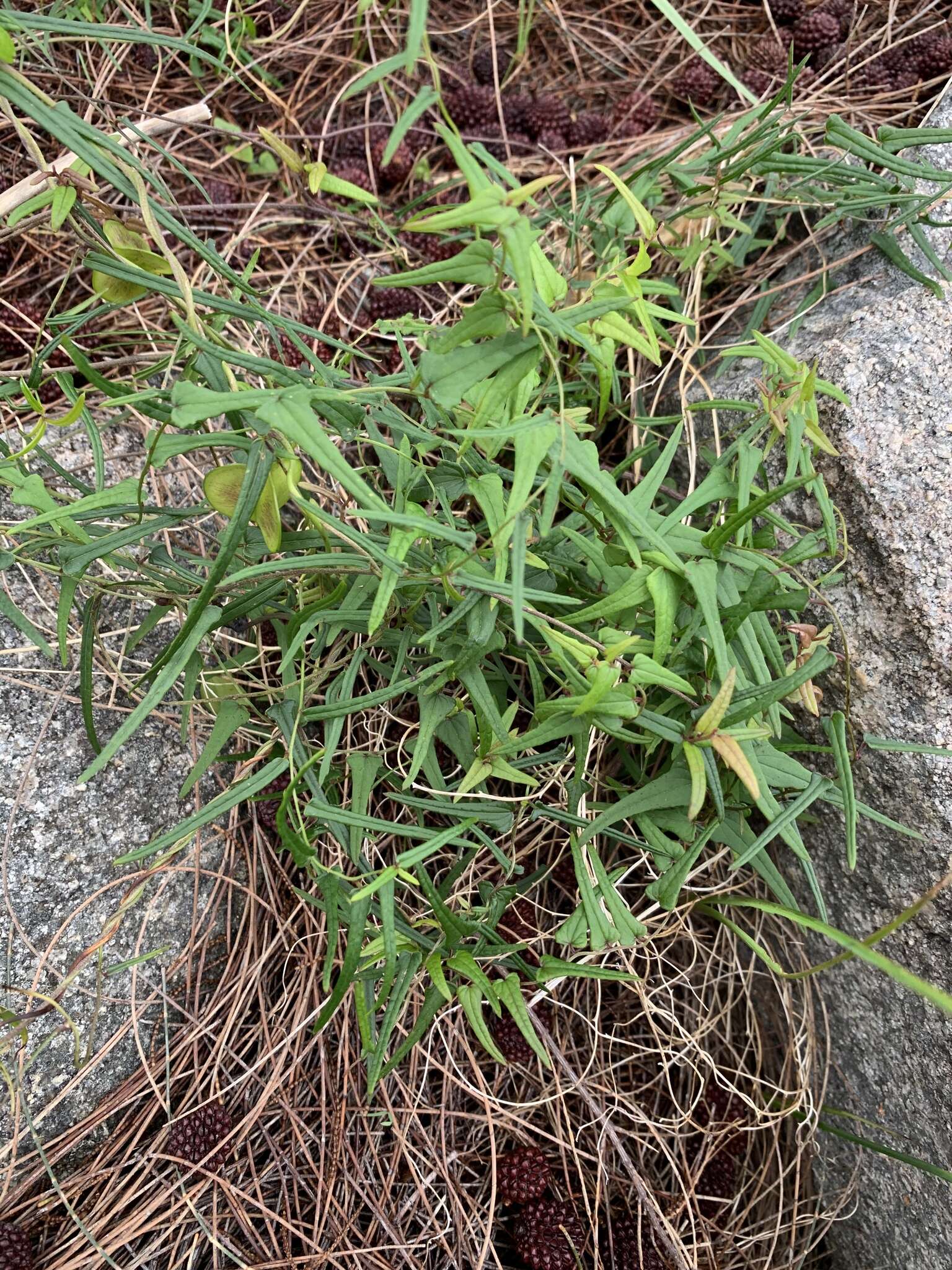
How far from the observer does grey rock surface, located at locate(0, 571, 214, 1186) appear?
1434mm

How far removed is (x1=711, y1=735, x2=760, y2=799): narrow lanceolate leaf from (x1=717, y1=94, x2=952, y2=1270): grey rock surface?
0.44 meters

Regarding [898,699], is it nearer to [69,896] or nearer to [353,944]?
[353,944]

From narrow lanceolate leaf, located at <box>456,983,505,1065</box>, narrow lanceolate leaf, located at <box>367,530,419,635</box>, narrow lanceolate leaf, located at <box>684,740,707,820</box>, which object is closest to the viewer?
narrow lanceolate leaf, located at <box>367,530,419,635</box>

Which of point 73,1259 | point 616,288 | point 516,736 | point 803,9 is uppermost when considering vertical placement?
point 803,9

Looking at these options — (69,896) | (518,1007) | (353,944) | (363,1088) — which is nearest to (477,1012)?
(518,1007)

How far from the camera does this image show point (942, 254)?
152 centimetres

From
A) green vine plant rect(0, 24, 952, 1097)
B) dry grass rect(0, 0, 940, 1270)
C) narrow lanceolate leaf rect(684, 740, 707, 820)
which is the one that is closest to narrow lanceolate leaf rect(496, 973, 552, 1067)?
green vine plant rect(0, 24, 952, 1097)

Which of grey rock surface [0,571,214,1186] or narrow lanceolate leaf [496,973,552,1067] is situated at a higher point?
narrow lanceolate leaf [496,973,552,1067]

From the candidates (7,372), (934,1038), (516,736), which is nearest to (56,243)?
(7,372)

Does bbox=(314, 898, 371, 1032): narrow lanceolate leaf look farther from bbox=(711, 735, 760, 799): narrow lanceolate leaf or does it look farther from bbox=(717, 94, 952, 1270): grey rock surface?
bbox=(717, 94, 952, 1270): grey rock surface

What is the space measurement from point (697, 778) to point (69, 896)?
1.01 metres

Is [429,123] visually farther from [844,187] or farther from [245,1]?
[844,187]

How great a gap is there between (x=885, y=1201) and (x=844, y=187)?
168 cm

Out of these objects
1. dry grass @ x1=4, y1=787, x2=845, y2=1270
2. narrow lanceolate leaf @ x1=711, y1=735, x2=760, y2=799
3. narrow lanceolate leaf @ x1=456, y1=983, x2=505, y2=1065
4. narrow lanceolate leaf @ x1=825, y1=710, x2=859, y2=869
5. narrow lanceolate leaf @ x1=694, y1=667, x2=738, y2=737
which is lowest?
dry grass @ x1=4, y1=787, x2=845, y2=1270
